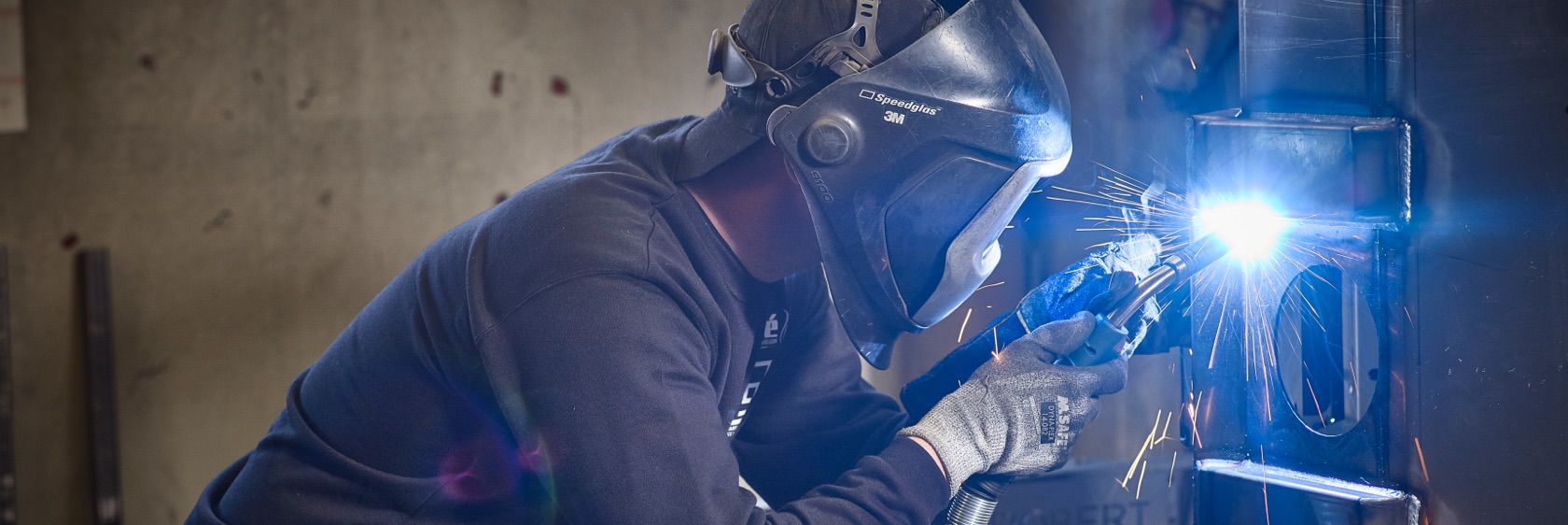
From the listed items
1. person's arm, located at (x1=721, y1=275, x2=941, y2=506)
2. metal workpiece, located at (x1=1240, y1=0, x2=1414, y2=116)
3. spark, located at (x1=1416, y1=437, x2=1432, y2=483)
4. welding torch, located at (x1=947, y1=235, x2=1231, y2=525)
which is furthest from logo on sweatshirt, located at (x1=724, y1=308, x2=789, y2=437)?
spark, located at (x1=1416, y1=437, x2=1432, y2=483)

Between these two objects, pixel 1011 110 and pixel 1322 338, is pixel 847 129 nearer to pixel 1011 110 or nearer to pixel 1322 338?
pixel 1011 110

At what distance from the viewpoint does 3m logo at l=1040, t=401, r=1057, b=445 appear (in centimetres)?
151

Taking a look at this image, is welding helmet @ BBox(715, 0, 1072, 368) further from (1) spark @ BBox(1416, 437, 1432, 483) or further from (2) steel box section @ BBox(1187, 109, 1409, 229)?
(1) spark @ BBox(1416, 437, 1432, 483)

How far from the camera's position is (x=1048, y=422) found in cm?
152

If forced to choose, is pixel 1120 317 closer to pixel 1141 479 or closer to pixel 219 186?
pixel 1141 479

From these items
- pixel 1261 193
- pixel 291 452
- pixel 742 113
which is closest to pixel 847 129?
pixel 742 113

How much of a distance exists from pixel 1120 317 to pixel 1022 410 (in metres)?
0.19

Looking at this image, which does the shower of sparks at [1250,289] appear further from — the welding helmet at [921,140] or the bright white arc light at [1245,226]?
the welding helmet at [921,140]

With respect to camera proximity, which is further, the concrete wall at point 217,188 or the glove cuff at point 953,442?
the concrete wall at point 217,188

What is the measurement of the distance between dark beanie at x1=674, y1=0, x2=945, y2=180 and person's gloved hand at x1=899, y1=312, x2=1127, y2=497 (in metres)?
0.47

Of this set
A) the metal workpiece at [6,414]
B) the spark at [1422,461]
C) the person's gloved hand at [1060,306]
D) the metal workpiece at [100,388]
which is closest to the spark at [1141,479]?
the person's gloved hand at [1060,306]

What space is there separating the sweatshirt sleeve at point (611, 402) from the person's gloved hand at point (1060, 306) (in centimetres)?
55

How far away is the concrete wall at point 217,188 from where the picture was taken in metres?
2.79

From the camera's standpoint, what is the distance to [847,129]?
137cm
